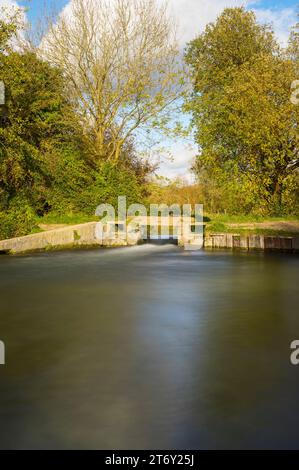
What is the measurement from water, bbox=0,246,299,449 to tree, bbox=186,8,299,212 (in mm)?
10116

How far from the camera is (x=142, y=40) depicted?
74.7 feet

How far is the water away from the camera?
127 inches

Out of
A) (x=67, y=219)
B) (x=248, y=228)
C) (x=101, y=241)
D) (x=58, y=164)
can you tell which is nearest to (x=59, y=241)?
(x=101, y=241)

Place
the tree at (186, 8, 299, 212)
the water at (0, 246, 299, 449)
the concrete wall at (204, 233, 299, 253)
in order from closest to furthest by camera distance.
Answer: the water at (0, 246, 299, 449) < the concrete wall at (204, 233, 299, 253) < the tree at (186, 8, 299, 212)

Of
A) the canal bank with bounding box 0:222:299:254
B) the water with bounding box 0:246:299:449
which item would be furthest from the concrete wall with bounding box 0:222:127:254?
the water with bounding box 0:246:299:449

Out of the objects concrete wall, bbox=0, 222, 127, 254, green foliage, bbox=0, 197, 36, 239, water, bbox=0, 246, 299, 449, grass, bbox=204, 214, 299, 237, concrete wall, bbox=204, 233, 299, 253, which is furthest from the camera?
grass, bbox=204, 214, 299, 237

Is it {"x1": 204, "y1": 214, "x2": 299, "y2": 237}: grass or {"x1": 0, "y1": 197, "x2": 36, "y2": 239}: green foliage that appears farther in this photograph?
{"x1": 204, "y1": 214, "x2": 299, "y2": 237}: grass

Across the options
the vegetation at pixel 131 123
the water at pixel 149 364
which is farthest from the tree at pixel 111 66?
the water at pixel 149 364

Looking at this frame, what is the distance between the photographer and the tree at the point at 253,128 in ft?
59.3

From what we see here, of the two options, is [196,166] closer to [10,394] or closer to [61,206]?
[61,206]

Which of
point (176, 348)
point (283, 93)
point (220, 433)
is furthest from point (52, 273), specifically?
point (283, 93)

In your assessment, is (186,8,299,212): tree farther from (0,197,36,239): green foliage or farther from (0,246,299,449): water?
(0,246,299,449): water

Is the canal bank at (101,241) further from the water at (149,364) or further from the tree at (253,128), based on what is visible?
the tree at (253,128)
